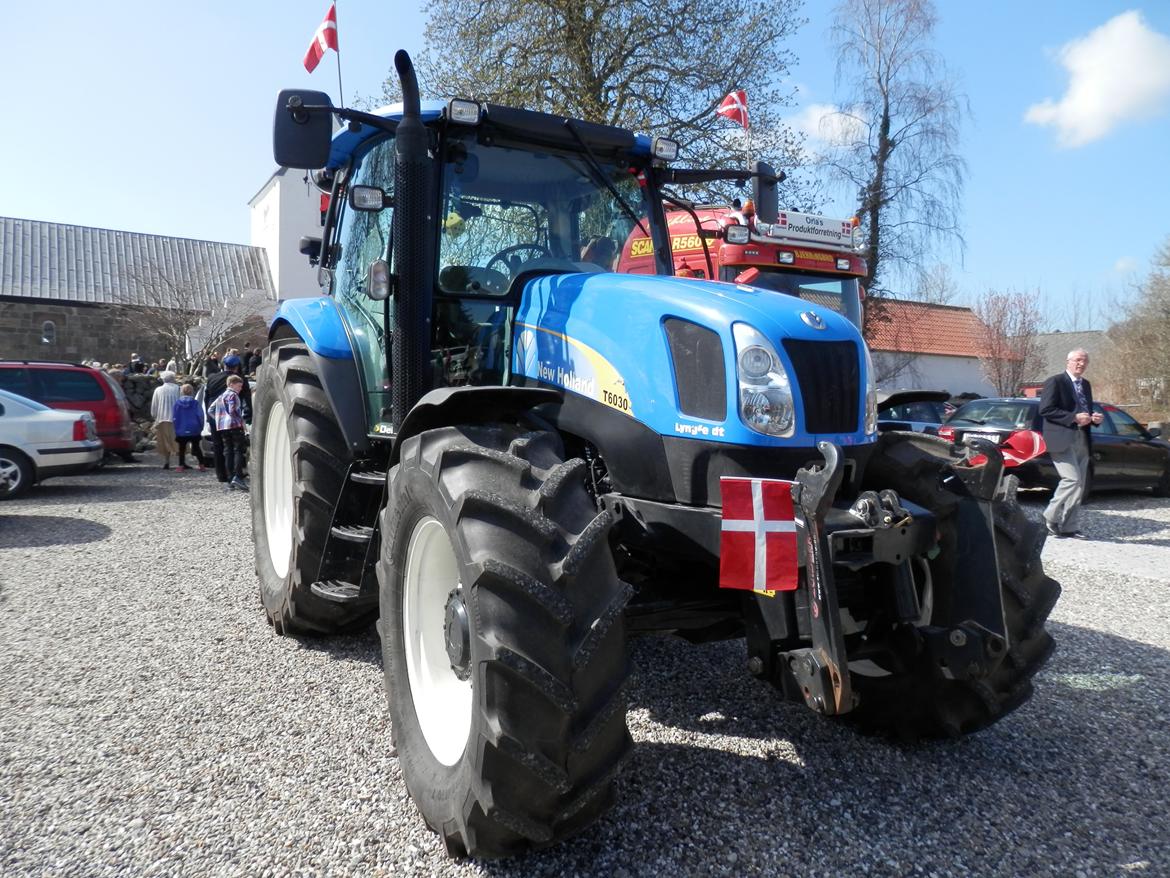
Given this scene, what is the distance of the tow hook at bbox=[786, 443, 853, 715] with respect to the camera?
8.02ft

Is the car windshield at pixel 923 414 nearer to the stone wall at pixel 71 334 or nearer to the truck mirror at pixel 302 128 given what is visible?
the truck mirror at pixel 302 128

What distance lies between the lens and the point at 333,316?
441cm

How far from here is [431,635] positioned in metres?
3.08

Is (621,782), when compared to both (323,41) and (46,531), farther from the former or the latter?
(46,531)

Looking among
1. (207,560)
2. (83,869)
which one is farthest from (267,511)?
(83,869)

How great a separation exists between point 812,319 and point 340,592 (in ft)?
7.67

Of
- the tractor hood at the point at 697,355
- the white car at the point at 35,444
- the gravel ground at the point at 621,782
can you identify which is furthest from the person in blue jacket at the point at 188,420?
the tractor hood at the point at 697,355

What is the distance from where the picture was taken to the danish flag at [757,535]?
2500 millimetres

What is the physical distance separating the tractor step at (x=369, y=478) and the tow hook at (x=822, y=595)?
6.48 ft

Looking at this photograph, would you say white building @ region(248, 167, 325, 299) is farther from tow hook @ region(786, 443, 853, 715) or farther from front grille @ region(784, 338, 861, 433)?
tow hook @ region(786, 443, 853, 715)

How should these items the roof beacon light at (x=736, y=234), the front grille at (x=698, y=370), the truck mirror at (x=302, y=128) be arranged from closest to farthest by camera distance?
the front grille at (x=698, y=370) < the truck mirror at (x=302, y=128) < the roof beacon light at (x=736, y=234)

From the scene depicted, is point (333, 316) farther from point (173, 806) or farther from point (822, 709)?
point (822, 709)

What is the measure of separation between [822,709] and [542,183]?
243cm

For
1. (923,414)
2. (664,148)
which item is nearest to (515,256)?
(664,148)
